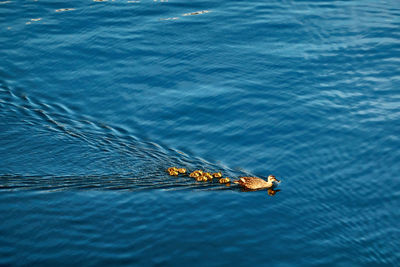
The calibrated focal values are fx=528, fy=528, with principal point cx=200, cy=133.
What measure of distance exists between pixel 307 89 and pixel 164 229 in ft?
33.0

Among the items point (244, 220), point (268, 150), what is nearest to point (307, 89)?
point (268, 150)

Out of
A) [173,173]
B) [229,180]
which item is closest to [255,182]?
[229,180]

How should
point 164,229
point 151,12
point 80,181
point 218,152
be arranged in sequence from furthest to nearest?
point 151,12, point 218,152, point 80,181, point 164,229

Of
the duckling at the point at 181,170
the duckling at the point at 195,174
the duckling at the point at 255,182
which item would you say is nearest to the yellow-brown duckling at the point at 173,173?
the duckling at the point at 181,170

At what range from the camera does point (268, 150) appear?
17031 mm

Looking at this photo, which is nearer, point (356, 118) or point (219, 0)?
point (356, 118)

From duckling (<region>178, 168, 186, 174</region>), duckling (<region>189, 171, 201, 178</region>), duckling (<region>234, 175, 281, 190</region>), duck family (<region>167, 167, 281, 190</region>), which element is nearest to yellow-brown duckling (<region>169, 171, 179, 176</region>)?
duck family (<region>167, 167, 281, 190</region>)

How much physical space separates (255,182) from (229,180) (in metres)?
0.90

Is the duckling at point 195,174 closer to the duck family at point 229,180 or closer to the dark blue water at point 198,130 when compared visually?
the duck family at point 229,180

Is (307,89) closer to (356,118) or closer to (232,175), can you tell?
(356,118)

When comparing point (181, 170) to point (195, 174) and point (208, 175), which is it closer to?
point (195, 174)

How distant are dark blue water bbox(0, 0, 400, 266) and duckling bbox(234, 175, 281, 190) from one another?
0.27 metres

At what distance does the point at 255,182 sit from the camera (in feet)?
48.0

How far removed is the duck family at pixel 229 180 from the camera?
1468 centimetres
